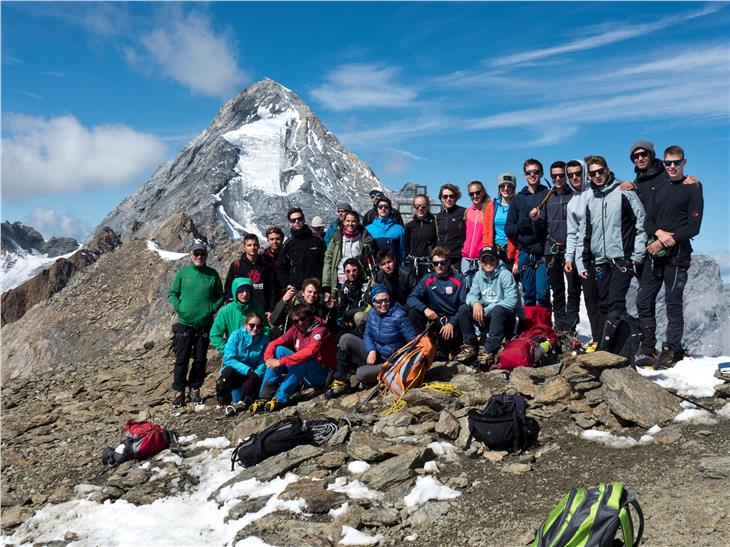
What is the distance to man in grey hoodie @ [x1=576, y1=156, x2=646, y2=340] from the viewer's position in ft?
29.7

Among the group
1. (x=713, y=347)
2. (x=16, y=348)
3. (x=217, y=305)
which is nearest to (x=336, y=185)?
(x=713, y=347)

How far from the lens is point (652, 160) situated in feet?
30.3

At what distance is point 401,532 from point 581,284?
20.8 feet

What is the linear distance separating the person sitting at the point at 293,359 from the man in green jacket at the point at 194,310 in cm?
188

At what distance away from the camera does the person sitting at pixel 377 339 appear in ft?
31.6

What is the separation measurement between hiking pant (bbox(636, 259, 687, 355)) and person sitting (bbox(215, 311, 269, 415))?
6.76m

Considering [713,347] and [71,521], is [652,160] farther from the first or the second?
[713,347]

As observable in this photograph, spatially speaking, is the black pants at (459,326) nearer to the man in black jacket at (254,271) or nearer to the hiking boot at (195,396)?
the man in black jacket at (254,271)

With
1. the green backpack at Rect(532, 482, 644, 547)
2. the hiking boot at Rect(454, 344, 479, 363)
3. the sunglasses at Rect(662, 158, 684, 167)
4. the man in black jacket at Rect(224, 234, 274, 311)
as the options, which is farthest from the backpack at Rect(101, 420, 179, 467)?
the sunglasses at Rect(662, 158, 684, 167)

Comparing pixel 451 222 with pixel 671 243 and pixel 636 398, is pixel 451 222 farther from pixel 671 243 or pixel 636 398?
pixel 636 398

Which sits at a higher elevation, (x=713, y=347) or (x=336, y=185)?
(x=336, y=185)

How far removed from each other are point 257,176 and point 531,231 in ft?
554

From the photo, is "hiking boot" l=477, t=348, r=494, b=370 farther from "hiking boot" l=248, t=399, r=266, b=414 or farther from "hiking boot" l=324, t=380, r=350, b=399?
"hiking boot" l=248, t=399, r=266, b=414

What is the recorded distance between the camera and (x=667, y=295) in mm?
9070
